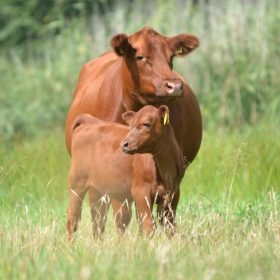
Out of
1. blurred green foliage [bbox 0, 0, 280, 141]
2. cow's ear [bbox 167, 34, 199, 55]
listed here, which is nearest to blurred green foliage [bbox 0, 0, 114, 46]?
blurred green foliage [bbox 0, 0, 280, 141]

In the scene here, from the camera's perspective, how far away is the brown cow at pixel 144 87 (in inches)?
335

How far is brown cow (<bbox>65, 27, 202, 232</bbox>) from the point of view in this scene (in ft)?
28.0

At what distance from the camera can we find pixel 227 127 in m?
14.0

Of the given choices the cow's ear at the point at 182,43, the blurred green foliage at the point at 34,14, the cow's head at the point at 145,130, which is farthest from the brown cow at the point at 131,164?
the blurred green foliage at the point at 34,14

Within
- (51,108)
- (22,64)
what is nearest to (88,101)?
(51,108)

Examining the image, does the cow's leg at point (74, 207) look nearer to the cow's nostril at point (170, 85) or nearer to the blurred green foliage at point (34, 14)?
the cow's nostril at point (170, 85)

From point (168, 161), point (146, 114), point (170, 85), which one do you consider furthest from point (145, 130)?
point (170, 85)

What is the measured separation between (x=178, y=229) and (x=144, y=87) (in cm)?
106

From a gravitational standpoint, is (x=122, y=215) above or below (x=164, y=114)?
below

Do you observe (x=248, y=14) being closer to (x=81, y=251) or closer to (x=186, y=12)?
(x=186, y=12)

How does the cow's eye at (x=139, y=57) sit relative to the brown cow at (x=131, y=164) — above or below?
above

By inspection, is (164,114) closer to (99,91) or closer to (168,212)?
(168,212)

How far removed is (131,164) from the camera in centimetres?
816

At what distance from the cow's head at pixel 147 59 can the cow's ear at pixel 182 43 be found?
82mm
